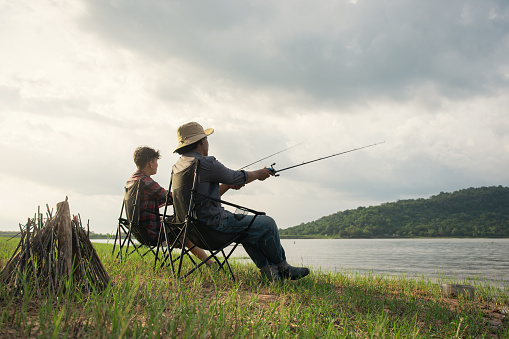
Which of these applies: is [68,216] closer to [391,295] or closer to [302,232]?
[391,295]

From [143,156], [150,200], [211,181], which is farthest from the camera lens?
[143,156]

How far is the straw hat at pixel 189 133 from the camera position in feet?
13.2

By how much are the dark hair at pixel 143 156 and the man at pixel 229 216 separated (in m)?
1.30

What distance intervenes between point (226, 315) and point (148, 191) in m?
3.22

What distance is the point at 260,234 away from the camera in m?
3.82

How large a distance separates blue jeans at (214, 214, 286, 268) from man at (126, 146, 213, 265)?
1266mm

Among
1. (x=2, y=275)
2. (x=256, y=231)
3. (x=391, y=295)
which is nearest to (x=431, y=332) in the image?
(x=391, y=295)

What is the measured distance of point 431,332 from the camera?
2428mm

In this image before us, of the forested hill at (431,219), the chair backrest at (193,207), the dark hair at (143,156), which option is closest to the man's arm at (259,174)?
the chair backrest at (193,207)

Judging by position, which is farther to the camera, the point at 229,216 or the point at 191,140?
the point at 191,140

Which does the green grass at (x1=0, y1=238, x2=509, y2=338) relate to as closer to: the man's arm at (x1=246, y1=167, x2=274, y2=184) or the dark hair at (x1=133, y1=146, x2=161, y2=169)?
the man's arm at (x1=246, y1=167, x2=274, y2=184)

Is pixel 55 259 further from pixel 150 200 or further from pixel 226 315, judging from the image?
pixel 150 200

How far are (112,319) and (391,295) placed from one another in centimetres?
318

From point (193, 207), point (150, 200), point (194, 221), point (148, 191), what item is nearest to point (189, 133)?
point (193, 207)
